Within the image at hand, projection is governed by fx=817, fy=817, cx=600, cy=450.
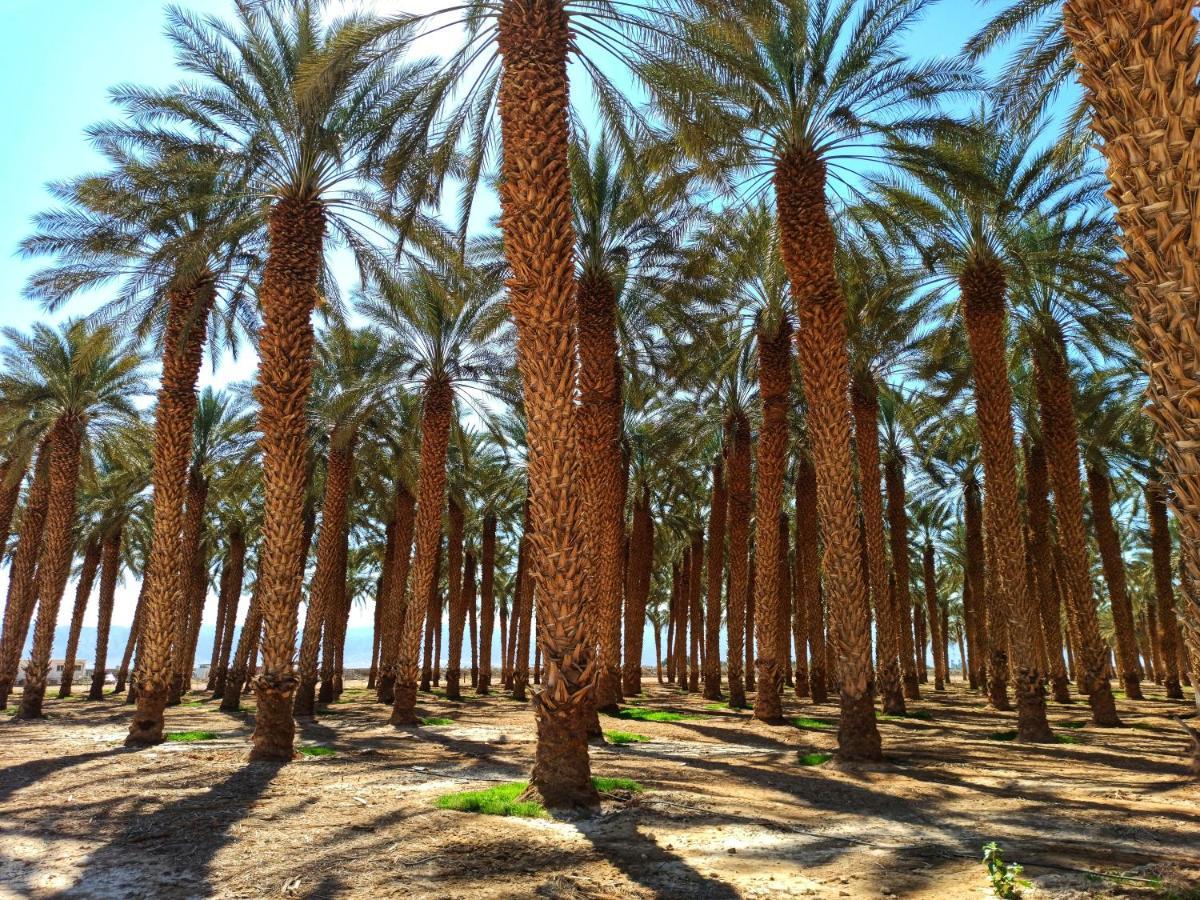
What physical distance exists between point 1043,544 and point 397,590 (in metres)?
19.1

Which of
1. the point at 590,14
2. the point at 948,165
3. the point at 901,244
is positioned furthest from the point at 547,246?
the point at 901,244

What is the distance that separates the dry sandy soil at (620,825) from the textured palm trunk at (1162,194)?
3.01 meters

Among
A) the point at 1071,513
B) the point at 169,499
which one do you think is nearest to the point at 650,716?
the point at 1071,513

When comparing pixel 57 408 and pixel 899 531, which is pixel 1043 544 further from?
pixel 57 408

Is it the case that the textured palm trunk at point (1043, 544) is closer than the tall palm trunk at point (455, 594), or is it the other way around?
the textured palm trunk at point (1043, 544)

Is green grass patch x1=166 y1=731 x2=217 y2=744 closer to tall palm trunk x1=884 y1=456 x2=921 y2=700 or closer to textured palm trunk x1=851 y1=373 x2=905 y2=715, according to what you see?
textured palm trunk x1=851 y1=373 x2=905 y2=715

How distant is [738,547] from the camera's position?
77.3 feet

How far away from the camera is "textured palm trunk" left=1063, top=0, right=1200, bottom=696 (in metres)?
3.93

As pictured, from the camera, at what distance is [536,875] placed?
6.08 metres

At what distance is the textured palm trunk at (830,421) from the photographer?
12.4m

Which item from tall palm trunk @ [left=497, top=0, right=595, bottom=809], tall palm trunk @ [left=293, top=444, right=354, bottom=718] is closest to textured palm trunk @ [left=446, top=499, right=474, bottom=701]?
tall palm trunk @ [left=293, top=444, right=354, bottom=718]

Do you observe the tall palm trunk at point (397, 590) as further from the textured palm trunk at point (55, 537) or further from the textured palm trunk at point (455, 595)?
the textured palm trunk at point (55, 537)

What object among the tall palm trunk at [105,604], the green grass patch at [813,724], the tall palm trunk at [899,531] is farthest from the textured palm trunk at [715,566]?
the tall palm trunk at [105,604]

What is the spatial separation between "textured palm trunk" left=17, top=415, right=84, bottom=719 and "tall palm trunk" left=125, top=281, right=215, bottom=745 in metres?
9.29
